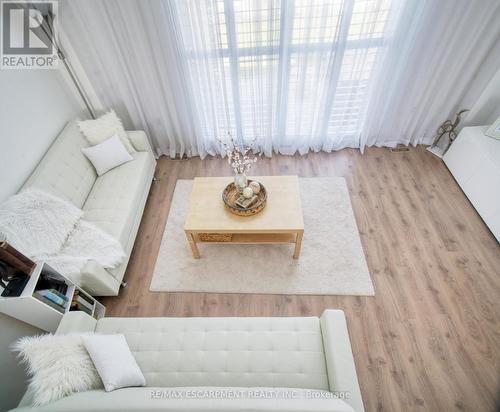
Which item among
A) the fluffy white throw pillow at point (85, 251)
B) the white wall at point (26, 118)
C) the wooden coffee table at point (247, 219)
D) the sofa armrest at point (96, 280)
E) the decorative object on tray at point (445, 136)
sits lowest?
the sofa armrest at point (96, 280)

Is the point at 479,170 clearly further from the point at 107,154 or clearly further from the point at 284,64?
the point at 107,154

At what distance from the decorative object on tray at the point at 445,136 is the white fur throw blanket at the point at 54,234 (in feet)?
Result: 12.0

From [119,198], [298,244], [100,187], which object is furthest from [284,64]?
[100,187]

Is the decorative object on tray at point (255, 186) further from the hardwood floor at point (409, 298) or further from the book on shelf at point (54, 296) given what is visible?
the book on shelf at point (54, 296)

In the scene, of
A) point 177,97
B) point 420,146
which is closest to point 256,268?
point 177,97

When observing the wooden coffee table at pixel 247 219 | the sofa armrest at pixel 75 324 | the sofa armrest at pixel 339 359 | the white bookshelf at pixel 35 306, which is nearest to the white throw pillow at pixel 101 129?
the wooden coffee table at pixel 247 219

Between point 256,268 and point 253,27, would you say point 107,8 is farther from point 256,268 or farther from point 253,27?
point 256,268

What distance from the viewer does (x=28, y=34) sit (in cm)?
241

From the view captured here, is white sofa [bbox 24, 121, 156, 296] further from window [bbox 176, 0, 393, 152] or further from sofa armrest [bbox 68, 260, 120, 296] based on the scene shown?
window [bbox 176, 0, 393, 152]

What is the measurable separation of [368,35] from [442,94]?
3.74 feet

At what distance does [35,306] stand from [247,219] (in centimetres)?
156

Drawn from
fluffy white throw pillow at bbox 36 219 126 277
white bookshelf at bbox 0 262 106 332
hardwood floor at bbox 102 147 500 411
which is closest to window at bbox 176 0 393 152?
hardwood floor at bbox 102 147 500 411

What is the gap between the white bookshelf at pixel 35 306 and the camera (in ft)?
5.49

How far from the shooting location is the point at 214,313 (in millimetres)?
2227
